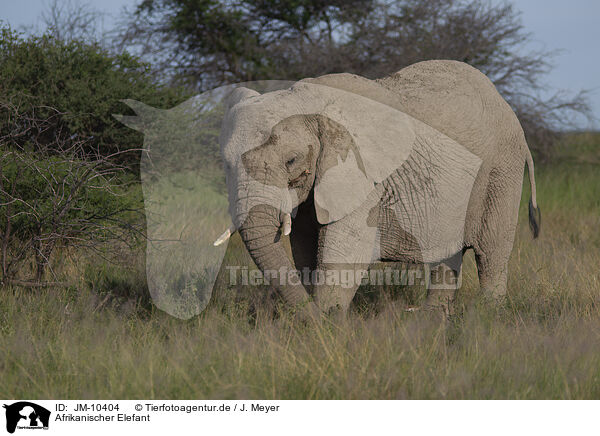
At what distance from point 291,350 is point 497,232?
2.11 meters

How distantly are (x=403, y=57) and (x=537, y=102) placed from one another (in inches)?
112

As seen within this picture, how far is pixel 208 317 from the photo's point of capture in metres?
3.81

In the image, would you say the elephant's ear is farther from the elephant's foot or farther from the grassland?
the elephant's foot

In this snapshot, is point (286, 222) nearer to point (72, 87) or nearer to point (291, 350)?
point (291, 350)

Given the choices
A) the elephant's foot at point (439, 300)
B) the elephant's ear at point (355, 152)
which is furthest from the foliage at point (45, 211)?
the elephant's foot at point (439, 300)

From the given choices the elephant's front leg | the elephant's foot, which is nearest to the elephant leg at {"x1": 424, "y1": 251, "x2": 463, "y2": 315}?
the elephant's foot

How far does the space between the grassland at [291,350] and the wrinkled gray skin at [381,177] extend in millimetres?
395

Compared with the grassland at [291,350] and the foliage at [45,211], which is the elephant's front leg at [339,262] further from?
the foliage at [45,211]

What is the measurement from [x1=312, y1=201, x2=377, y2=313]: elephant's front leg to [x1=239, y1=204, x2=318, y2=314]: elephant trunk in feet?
0.42
